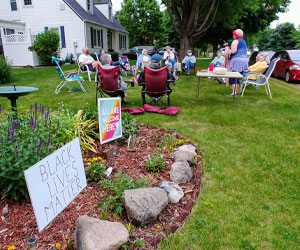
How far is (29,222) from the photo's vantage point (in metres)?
2.13

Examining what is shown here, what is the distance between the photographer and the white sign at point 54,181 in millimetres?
1721

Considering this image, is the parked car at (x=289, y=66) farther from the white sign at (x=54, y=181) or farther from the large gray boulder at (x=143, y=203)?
the white sign at (x=54, y=181)

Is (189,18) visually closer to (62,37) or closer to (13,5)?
(62,37)

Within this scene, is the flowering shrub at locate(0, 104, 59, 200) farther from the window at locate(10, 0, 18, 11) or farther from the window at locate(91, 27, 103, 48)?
the window at locate(10, 0, 18, 11)

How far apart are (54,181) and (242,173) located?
7.23ft

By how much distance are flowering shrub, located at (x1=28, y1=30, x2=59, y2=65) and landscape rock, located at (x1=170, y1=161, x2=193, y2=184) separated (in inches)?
592

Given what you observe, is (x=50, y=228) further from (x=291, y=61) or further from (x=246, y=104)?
(x=291, y=61)

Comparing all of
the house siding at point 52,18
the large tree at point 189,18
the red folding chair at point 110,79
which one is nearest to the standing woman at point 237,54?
the red folding chair at point 110,79

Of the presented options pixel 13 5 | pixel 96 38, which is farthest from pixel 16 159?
pixel 13 5

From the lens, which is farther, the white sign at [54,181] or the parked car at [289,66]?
the parked car at [289,66]

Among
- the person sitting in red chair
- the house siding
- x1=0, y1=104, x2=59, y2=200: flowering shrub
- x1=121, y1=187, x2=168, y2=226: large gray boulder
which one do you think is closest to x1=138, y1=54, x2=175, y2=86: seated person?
the person sitting in red chair

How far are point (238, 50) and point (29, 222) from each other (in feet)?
22.2

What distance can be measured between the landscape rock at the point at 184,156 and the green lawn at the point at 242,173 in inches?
8.8

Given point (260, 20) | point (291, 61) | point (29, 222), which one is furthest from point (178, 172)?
point (260, 20)
